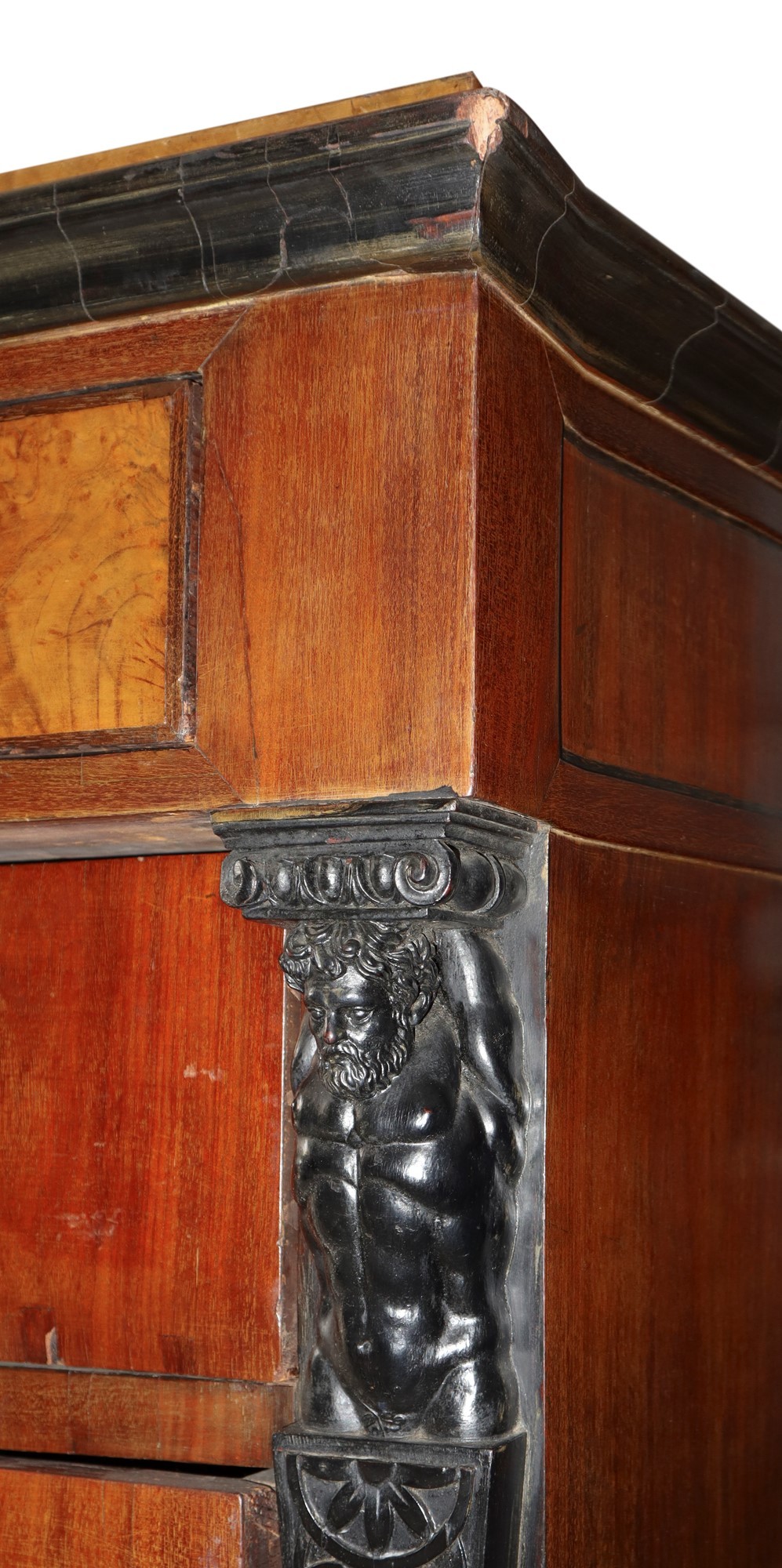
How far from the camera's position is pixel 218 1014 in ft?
5.98

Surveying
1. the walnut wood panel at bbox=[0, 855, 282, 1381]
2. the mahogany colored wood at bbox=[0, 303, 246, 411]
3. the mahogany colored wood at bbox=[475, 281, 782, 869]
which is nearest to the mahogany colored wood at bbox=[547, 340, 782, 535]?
the mahogany colored wood at bbox=[475, 281, 782, 869]

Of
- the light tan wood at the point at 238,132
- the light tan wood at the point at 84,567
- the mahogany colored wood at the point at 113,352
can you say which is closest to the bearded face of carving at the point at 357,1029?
the light tan wood at the point at 84,567

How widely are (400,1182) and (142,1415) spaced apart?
0.42m

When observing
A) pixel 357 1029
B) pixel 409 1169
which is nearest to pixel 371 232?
pixel 357 1029

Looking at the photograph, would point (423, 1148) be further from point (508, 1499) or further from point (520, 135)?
point (520, 135)

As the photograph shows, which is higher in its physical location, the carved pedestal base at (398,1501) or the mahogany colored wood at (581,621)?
the mahogany colored wood at (581,621)

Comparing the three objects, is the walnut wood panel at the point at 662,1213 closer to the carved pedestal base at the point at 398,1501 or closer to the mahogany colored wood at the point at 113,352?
the carved pedestal base at the point at 398,1501

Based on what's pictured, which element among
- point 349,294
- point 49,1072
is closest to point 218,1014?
point 49,1072

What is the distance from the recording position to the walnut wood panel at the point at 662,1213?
164 cm

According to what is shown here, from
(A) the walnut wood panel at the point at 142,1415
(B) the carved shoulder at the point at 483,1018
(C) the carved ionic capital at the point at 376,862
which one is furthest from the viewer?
(A) the walnut wood panel at the point at 142,1415

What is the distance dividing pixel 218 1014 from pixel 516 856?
383 millimetres

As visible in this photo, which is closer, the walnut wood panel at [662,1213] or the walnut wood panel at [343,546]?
the walnut wood panel at [343,546]

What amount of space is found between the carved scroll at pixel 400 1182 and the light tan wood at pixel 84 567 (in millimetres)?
180

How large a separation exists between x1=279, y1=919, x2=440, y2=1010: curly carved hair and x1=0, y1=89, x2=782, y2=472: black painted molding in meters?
0.57
